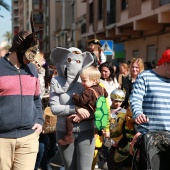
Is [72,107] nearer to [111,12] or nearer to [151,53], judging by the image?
[151,53]

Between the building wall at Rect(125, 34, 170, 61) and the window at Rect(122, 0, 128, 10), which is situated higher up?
the window at Rect(122, 0, 128, 10)

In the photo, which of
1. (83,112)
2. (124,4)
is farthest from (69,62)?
(124,4)

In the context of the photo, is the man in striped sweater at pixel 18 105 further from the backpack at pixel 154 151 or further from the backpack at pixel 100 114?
the backpack at pixel 154 151

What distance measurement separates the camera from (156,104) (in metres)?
4.19

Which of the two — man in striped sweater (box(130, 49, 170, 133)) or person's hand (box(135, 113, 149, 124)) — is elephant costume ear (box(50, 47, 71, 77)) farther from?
person's hand (box(135, 113, 149, 124))

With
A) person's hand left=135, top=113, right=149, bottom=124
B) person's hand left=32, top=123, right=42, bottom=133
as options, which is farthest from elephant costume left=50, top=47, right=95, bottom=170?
person's hand left=135, top=113, right=149, bottom=124

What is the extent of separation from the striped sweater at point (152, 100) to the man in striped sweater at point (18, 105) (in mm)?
1044

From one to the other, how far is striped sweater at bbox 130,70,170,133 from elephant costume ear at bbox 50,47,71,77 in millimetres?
1096

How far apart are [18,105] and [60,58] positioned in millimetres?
1159

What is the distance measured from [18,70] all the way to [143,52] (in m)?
21.7

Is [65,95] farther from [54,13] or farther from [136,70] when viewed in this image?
[54,13]

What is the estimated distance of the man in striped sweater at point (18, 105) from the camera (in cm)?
411

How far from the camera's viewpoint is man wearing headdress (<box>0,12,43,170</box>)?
4113 millimetres

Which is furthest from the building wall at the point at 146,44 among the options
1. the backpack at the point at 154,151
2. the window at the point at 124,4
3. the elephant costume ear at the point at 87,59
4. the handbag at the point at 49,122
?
the backpack at the point at 154,151
